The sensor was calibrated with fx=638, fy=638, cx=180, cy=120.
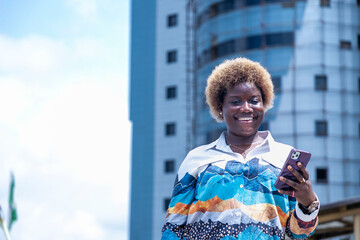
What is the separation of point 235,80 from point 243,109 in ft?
0.80

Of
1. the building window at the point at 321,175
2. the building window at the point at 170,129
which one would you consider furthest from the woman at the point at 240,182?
the building window at the point at 170,129

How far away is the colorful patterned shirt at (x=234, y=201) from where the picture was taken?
158 inches

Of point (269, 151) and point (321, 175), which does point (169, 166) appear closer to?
point (321, 175)

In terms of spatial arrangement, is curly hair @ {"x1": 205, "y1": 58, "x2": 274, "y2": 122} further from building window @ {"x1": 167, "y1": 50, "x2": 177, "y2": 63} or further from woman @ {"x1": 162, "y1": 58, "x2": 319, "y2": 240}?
building window @ {"x1": 167, "y1": 50, "x2": 177, "y2": 63}

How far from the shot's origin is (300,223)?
399cm

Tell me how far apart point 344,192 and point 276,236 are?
31173 millimetres

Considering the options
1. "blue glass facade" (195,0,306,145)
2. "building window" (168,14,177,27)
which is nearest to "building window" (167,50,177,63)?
"building window" (168,14,177,27)

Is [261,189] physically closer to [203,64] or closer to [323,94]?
[323,94]

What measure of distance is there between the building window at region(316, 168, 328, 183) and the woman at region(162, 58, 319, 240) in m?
30.3

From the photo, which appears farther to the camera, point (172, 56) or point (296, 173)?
point (172, 56)

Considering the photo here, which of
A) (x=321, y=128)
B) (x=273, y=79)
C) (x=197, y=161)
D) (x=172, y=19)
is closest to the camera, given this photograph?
(x=197, y=161)

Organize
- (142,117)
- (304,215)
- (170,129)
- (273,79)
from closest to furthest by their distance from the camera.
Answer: (304,215), (273,79), (170,129), (142,117)

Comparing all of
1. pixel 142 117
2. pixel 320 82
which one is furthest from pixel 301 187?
pixel 142 117

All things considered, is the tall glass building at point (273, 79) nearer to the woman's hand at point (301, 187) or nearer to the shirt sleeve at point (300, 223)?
the shirt sleeve at point (300, 223)
